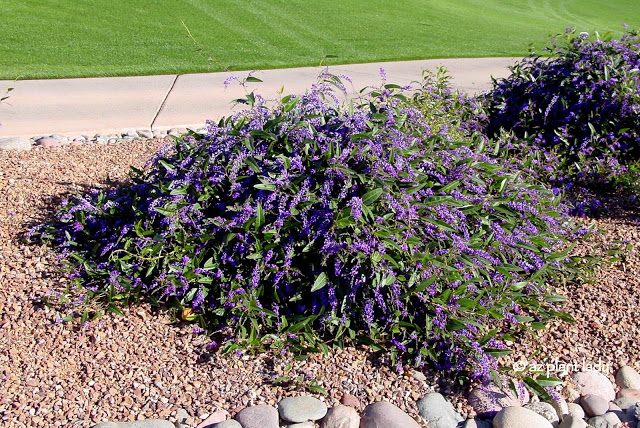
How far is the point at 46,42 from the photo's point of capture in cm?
939

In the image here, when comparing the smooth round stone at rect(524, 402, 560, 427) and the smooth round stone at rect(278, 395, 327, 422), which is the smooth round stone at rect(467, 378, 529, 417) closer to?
the smooth round stone at rect(524, 402, 560, 427)

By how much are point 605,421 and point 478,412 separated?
0.65 meters

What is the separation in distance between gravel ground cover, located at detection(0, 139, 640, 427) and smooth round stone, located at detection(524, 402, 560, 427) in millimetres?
292

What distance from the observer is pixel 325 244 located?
3.28 meters

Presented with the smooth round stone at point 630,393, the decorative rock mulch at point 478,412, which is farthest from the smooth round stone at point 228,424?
the smooth round stone at point 630,393

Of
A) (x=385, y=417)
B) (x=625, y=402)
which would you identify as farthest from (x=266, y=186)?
(x=625, y=402)

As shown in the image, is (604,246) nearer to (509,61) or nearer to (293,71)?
(293,71)

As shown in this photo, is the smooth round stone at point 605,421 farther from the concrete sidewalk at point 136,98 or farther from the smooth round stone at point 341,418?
the concrete sidewalk at point 136,98

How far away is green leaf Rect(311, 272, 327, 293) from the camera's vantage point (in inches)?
128

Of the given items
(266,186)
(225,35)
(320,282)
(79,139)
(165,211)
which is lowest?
(79,139)

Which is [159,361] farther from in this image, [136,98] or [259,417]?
[136,98]

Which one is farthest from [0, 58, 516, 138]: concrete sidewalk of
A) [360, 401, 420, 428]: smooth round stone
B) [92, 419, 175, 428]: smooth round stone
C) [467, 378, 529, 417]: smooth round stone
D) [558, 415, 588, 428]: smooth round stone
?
[558, 415, 588, 428]: smooth round stone

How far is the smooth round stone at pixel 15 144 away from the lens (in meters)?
5.52

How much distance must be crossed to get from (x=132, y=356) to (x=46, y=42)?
761 centimetres
